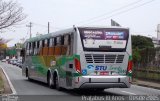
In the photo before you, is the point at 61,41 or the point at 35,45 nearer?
the point at 61,41

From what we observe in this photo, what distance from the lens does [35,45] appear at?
2783 cm

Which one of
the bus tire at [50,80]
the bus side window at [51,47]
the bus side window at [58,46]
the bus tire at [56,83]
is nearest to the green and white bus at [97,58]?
the bus side window at [58,46]

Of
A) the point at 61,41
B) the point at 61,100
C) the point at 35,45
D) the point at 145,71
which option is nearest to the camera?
the point at 61,100

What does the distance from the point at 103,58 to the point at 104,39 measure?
0.84 metres

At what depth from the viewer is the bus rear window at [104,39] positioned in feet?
62.3

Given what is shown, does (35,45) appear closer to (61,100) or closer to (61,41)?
A: (61,41)

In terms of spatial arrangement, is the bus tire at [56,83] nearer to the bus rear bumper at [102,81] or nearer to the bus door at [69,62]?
the bus door at [69,62]

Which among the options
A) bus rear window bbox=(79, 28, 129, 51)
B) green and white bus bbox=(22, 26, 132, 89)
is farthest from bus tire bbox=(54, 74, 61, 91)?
bus rear window bbox=(79, 28, 129, 51)

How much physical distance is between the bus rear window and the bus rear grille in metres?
0.30

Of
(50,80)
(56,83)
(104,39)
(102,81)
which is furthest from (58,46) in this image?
(102,81)

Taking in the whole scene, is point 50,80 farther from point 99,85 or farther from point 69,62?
point 99,85

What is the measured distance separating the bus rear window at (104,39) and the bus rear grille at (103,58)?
0.30 metres

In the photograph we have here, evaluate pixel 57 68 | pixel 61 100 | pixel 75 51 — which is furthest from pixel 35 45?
pixel 61 100

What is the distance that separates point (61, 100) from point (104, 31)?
393cm
